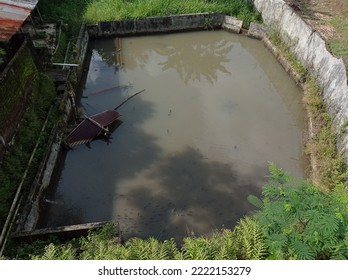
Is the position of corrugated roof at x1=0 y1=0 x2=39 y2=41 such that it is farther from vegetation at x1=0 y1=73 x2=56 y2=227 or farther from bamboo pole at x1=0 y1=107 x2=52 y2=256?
bamboo pole at x1=0 y1=107 x2=52 y2=256

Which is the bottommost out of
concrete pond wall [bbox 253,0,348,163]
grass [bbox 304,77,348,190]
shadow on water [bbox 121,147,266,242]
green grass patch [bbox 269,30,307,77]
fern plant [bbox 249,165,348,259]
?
shadow on water [bbox 121,147,266,242]

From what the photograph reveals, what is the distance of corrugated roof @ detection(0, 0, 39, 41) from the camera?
8.40 metres

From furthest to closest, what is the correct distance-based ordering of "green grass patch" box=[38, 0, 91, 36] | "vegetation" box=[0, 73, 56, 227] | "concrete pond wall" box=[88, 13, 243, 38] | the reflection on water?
"concrete pond wall" box=[88, 13, 243, 38] < "green grass patch" box=[38, 0, 91, 36] < the reflection on water < "vegetation" box=[0, 73, 56, 227]

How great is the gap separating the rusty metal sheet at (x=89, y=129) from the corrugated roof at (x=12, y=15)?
3.11 meters

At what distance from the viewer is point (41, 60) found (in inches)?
424

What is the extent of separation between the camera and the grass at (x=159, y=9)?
49.6ft

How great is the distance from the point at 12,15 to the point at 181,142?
6270mm

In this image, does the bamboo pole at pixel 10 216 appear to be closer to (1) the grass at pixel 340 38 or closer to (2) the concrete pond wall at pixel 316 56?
(2) the concrete pond wall at pixel 316 56

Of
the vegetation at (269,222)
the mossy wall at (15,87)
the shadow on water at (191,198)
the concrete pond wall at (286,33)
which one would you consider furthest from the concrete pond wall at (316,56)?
the mossy wall at (15,87)

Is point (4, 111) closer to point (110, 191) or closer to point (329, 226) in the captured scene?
point (110, 191)

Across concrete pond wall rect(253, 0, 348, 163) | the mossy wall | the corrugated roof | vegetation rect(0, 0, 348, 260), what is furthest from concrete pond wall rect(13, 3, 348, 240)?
the corrugated roof

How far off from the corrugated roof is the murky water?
344 cm

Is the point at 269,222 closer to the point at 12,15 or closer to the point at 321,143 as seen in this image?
the point at 321,143
